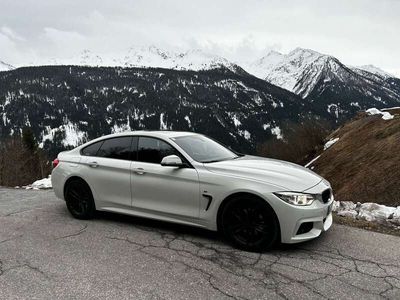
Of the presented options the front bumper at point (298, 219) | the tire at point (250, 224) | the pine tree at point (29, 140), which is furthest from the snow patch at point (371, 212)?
the pine tree at point (29, 140)

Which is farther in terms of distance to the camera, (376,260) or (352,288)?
(376,260)

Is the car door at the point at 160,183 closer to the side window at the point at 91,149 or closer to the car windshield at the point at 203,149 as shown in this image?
the car windshield at the point at 203,149

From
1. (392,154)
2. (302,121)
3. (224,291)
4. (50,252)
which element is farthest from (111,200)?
(302,121)

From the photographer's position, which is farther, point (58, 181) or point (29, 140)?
Result: point (29, 140)

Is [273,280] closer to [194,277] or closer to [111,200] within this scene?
[194,277]

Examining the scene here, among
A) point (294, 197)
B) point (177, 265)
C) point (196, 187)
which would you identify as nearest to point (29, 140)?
point (196, 187)

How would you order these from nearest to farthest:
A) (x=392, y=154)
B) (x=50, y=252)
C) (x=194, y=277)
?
(x=194, y=277), (x=50, y=252), (x=392, y=154)

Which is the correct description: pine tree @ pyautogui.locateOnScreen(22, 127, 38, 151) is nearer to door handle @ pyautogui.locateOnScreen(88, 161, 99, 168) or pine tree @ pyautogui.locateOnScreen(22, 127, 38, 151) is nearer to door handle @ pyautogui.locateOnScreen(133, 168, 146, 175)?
door handle @ pyautogui.locateOnScreen(88, 161, 99, 168)

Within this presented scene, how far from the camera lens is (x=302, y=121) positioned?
42.1 metres

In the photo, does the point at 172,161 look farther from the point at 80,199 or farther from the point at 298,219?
the point at 80,199

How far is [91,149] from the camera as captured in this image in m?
7.34

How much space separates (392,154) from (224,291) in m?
16.5

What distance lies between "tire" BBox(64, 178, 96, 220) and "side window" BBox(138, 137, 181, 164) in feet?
4.03

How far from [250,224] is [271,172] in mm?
749
